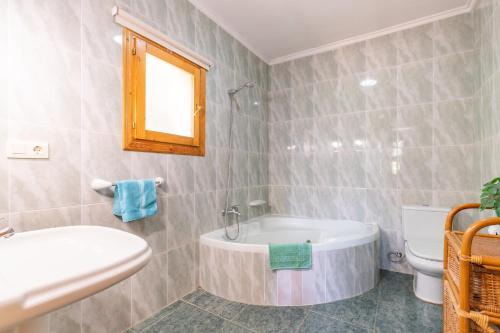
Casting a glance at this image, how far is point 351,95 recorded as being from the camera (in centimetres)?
283

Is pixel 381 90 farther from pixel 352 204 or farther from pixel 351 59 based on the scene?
pixel 352 204

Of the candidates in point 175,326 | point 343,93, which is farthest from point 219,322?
point 343,93

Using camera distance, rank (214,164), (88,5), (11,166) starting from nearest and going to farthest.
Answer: (11,166)
(88,5)
(214,164)

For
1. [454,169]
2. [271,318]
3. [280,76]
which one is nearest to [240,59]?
[280,76]

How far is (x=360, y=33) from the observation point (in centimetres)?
271

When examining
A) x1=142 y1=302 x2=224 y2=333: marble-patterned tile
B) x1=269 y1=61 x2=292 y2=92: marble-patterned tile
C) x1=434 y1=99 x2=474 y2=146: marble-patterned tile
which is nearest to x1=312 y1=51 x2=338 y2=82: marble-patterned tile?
x1=269 y1=61 x2=292 y2=92: marble-patterned tile

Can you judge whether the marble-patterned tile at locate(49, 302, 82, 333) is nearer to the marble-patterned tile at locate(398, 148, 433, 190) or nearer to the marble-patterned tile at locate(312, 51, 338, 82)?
the marble-patterned tile at locate(398, 148, 433, 190)

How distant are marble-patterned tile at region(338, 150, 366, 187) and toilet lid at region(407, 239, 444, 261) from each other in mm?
770

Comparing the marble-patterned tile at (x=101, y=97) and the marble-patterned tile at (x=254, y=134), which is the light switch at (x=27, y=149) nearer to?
the marble-patterned tile at (x=101, y=97)

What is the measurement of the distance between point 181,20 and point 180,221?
67.8 inches

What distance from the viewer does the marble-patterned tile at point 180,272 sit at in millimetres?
1975

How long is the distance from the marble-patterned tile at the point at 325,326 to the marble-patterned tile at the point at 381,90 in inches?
84.2

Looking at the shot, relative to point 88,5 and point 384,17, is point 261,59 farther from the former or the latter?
point 88,5

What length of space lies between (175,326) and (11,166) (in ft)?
4.54
